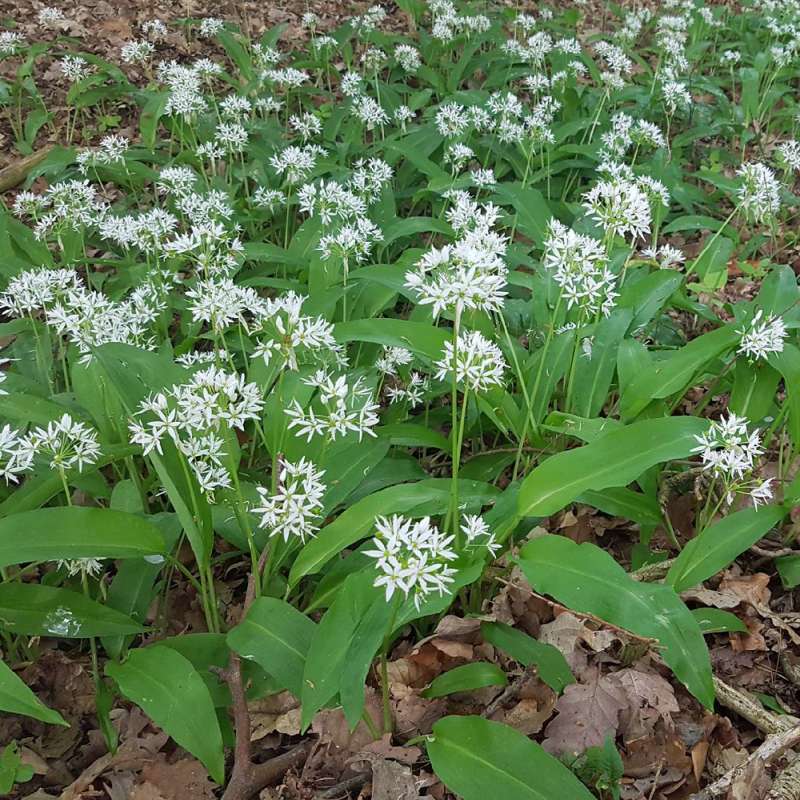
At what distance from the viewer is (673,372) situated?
2926mm

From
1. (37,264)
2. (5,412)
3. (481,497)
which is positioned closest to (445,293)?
(481,497)

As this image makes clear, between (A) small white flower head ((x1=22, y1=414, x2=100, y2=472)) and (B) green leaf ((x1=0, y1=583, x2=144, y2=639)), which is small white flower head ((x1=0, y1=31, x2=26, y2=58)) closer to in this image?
(A) small white flower head ((x1=22, y1=414, x2=100, y2=472))

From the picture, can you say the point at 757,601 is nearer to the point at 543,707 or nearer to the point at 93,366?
the point at 543,707

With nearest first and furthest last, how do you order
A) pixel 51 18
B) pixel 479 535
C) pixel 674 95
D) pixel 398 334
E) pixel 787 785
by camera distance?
1. pixel 787 785
2. pixel 479 535
3. pixel 398 334
4. pixel 674 95
5. pixel 51 18

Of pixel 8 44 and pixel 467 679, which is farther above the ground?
pixel 8 44

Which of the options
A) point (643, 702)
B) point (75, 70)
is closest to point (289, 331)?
point (643, 702)

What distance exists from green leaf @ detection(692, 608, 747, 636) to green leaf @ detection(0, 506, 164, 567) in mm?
1651

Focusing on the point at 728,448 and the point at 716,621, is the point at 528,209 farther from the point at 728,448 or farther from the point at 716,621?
the point at 716,621

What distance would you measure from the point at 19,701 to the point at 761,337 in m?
2.65

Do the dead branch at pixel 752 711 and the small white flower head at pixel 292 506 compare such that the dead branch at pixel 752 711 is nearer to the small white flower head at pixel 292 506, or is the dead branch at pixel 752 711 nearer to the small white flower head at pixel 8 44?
the small white flower head at pixel 292 506

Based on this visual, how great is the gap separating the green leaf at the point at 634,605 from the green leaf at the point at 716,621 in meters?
0.36

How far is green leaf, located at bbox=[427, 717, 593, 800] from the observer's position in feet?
5.72

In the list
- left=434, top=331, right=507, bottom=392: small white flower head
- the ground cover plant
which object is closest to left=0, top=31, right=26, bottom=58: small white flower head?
the ground cover plant

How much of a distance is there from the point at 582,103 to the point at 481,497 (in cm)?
476
